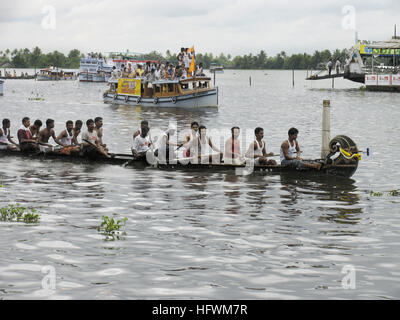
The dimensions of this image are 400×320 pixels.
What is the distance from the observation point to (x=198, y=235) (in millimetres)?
11883

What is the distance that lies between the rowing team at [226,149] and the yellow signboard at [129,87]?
29637 mm

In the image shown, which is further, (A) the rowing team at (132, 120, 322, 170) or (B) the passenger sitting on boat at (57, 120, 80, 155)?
A: (B) the passenger sitting on boat at (57, 120, 80, 155)

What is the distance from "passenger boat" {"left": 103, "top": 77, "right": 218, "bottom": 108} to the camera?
46750 millimetres

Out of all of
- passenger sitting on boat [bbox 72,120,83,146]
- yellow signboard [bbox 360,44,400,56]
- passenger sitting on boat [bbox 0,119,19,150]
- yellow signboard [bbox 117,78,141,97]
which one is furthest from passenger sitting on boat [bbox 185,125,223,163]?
yellow signboard [bbox 360,44,400,56]

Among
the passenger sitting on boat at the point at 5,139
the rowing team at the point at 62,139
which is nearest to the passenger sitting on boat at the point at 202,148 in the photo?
the rowing team at the point at 62,139

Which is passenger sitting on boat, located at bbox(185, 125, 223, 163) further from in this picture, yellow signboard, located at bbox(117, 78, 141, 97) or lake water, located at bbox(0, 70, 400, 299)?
yellow signboard, located at bbox(117, 78, 141, 97)

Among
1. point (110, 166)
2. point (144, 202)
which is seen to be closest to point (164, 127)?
point (110, 166)

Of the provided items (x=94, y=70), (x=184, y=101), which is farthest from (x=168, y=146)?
(x=94, y=70)

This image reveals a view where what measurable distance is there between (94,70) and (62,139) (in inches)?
3719

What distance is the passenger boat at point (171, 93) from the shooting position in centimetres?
4675

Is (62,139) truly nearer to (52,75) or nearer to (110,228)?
(110,228)
